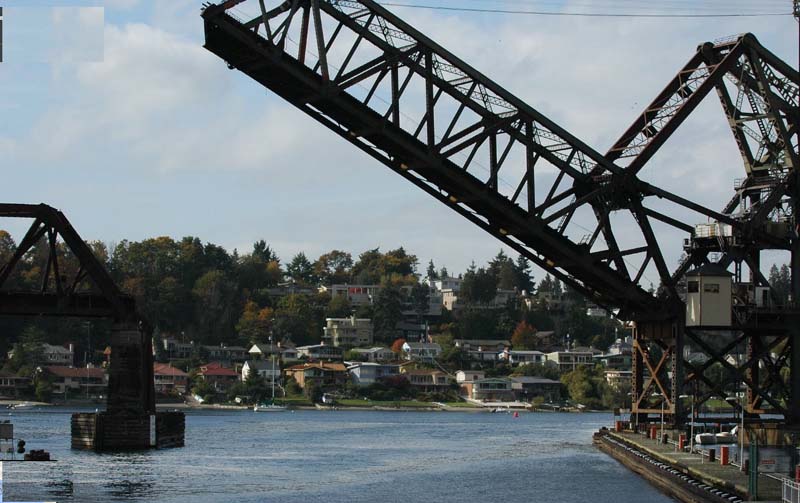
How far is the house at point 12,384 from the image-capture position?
171375mm

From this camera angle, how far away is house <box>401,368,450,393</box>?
602 ft

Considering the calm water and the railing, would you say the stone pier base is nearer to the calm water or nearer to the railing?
the calm water

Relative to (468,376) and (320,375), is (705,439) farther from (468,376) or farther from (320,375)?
(468,376)

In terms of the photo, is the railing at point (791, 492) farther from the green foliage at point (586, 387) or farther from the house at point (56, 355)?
the house at point (56, 355)

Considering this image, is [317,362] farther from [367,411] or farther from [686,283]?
[686,283]

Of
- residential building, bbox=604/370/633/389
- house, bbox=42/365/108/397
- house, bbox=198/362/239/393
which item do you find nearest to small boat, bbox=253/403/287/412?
house, bbox=198/362/239/393

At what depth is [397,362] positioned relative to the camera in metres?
197

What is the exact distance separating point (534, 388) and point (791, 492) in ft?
502

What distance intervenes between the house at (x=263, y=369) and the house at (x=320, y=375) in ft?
6.40

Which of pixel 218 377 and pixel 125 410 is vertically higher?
pixel 125 410

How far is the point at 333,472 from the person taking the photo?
2251 inches

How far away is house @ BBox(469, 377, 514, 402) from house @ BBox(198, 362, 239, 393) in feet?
103

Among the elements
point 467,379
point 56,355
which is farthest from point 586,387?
point 56,355

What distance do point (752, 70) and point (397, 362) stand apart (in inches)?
5507
